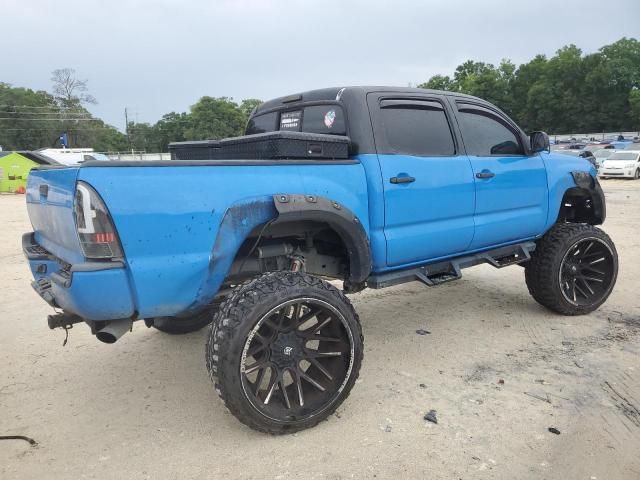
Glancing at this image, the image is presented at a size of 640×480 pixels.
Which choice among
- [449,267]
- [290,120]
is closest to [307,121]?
[290,120]

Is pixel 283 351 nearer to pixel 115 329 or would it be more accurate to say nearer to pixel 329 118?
pixel 115 329

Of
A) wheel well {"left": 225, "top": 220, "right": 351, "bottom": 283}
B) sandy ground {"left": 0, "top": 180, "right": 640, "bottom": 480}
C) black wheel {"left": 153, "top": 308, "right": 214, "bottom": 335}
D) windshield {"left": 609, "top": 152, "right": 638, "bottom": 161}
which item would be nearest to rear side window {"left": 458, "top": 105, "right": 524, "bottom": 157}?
wheel well {"left": 225, "top": 220, "right": 351, "bottom": 283}

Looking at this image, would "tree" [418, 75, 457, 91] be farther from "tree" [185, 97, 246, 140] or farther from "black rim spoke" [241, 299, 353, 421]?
"black rim spoke" [241, 299, 353, 421]

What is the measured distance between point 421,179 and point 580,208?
257 centimetres

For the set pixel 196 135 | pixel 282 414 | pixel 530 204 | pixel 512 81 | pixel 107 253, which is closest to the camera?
pixel 107 253

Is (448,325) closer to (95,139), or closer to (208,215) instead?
(208,215)

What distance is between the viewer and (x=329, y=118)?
370 cm

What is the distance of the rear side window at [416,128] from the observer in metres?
3.59

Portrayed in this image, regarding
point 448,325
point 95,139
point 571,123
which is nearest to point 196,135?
point 95,139

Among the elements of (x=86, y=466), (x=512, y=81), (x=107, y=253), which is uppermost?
(x=512, y=81)

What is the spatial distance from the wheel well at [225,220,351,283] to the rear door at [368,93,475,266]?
1.24 ft

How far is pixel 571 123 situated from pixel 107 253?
295ft

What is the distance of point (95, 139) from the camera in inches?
2795

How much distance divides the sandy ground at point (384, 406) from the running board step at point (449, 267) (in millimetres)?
609
